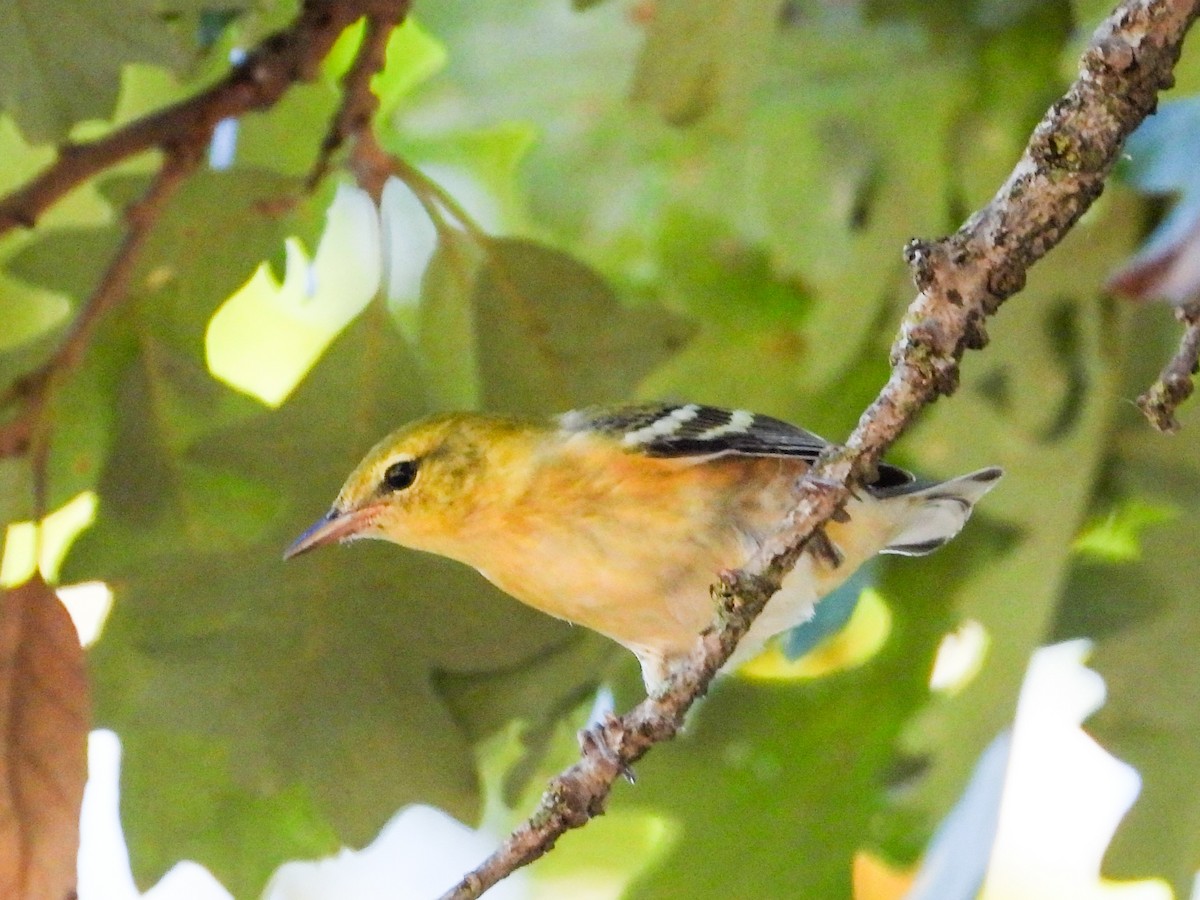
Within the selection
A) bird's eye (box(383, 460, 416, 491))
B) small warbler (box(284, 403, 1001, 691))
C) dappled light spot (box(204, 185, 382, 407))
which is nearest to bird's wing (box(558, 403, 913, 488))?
small warbler (box(284, 403, 1001, 691))

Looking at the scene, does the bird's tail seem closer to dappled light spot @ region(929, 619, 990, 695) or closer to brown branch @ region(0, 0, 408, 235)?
dappled light spot @ region(929, 619, 990, 695)

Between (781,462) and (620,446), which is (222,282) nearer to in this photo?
(620,446)

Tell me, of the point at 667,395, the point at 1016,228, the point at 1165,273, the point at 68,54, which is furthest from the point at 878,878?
the point at 68,54

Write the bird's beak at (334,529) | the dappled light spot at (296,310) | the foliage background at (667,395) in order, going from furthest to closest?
1. the dappled light spot at (296,310)
2. the foliage background at (667,395)
3. the bird's beak at (334,529)

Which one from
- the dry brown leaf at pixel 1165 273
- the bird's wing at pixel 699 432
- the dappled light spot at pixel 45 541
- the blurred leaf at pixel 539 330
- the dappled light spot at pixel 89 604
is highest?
the dry brown leaf at pixel 1165 273

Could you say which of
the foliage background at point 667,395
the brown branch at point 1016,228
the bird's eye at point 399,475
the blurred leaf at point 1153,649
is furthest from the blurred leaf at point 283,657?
the brown branch at point 1016,228

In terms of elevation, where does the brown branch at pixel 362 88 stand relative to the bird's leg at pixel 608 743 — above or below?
above

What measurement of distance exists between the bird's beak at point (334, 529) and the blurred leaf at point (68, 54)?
302 mm

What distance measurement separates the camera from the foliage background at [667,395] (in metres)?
1.04

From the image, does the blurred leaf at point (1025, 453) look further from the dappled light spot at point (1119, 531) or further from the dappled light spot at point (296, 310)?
the dappled light spot at point (296, 310)

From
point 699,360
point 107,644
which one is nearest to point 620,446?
point 699,360

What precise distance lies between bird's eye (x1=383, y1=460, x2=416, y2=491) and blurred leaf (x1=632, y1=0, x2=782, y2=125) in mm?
309

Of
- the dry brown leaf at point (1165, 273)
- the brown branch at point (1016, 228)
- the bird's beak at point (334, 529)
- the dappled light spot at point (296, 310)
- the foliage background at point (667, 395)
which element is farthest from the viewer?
the dappled light spot at point (296, 310)

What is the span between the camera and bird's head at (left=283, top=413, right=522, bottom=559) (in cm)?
98
